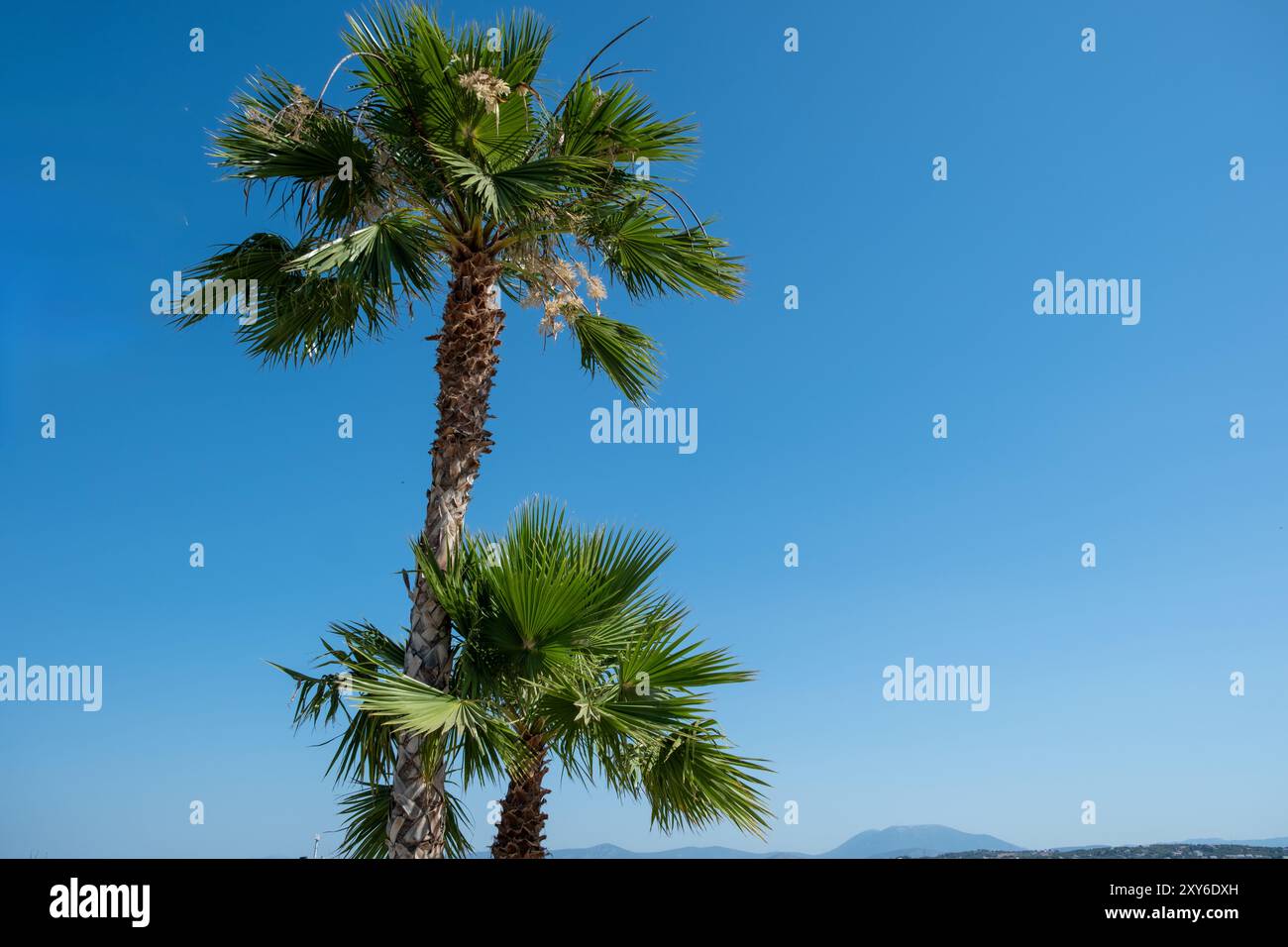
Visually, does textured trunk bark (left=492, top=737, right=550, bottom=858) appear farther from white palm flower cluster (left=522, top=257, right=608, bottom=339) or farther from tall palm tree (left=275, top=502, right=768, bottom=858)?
white palm flower cluster (left=522, top=257, right=608, bottom=339)

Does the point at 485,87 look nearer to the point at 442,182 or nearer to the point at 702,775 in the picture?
the point at 442,182

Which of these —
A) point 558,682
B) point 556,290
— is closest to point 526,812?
point 558,682

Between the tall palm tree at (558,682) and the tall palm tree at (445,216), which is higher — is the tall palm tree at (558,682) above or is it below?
below

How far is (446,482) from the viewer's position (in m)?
7.21

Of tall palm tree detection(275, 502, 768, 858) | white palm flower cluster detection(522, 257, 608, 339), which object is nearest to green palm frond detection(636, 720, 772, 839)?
tall palm tree detection(275, 502, 768, 858)

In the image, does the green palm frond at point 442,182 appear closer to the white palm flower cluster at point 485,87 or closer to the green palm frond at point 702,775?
the white palm flower cluster at point 485,87

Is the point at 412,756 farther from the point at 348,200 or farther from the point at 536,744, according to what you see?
the point at 348,200

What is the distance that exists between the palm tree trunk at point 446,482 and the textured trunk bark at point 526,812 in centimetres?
53

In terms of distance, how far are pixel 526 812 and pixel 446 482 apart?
8.02ft

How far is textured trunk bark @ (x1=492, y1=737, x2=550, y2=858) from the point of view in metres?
7.11

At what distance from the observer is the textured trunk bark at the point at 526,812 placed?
7.11m

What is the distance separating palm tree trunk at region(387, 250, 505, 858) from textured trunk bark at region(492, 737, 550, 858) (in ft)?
1.75

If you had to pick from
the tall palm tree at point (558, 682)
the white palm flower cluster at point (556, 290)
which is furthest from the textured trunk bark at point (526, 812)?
the white palm flower cluster at point (556, 290)
